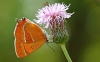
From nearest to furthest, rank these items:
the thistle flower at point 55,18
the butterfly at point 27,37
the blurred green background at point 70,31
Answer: the butterfly at point 27,37 → the thistle flower at point 55,18 → the blurred green background at point 70,31

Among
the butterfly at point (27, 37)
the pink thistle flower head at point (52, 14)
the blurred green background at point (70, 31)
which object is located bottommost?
the butterfly at point (27, 37)

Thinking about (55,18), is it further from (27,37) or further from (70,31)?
(70,31)

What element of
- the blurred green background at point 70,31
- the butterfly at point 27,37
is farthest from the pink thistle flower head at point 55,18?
the blurred green background at point 70,31

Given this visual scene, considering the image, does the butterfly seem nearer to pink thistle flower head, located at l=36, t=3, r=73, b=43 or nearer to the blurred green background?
pink thistle flower head, located at l=36, t=3, r=73, b=43

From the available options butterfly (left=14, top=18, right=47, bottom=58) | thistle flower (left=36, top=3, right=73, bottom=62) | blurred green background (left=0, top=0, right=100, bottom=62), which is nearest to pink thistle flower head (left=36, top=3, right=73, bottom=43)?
thistle flower (left=36, top=3, right=73, bottom=62)

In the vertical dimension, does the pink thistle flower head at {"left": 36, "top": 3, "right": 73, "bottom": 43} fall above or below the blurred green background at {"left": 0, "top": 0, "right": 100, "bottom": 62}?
below

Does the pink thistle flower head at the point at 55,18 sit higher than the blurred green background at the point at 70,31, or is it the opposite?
the blurred green background at the point at 70,31

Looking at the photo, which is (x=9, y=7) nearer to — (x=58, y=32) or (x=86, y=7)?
(x=86, y=7)

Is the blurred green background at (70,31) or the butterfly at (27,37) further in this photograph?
the blurred green background at (70,31)

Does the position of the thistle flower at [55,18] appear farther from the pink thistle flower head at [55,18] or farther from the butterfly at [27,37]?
the butterfly at [27,37]
